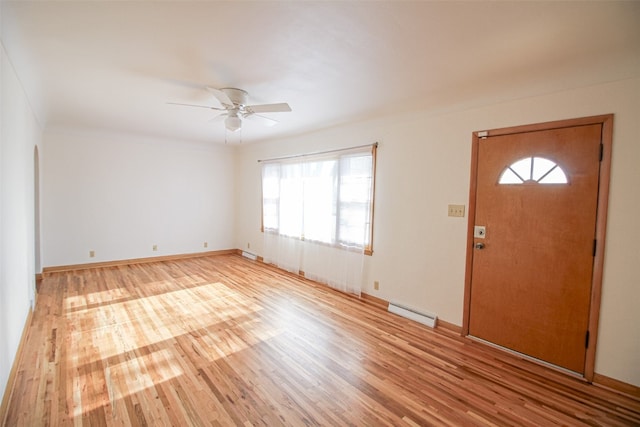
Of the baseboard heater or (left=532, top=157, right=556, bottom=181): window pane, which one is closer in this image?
(left=532, top=157, right=556, bottom=181): window pane

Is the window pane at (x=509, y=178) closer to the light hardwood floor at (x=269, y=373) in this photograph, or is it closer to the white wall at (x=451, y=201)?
the white wall at (x=451, y=201)

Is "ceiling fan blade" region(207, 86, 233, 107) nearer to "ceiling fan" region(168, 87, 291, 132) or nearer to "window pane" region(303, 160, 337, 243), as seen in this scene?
"ceiling fan" region(168, 87, 291, 132)

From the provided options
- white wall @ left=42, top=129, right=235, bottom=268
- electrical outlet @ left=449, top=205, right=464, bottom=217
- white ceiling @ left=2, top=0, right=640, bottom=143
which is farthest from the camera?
white wall @ left=42, top=129, right=235, bottom=268

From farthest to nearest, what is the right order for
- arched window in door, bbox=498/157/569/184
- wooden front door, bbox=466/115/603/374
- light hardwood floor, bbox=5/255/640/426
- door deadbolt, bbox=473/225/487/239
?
door deadbolt, bbox=473/225/487/239
arched window in door, bbox=498/157/569/184
wooden front door, bbox=466/115/603/374
light hardwood floor, bbox=5/255/640/426

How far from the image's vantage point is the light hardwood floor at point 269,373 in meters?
1.90

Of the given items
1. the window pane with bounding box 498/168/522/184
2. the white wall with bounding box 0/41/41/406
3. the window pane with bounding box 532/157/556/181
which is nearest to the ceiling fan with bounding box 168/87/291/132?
the white wall with bounding box 0/41/41/406

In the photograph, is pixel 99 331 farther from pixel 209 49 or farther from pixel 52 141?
pixel 52 141

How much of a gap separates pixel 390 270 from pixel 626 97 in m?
2.66

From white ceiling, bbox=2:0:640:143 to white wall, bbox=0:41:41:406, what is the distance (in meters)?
0.27

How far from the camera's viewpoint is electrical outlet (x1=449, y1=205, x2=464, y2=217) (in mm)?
3070

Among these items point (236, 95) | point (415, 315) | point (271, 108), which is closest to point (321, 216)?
point (415, 315)

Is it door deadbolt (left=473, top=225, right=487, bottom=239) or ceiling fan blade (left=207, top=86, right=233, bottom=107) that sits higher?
ceiling fan blade (left=207, top=86, right=233, bottom=107)

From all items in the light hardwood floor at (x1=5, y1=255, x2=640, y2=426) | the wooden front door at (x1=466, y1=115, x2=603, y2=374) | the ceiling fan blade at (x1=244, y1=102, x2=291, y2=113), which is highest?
the ceiling fan blade at (x1=244, y1=102, x2=291, y2=113)

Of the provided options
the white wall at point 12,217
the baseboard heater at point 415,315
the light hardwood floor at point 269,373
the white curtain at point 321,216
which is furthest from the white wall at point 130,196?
the baseboard heater at point 415,315
